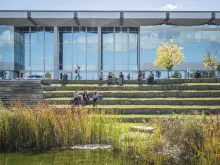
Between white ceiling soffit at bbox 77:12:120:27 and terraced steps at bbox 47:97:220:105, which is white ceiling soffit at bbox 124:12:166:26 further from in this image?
terraced steps at bbox 47:97:220:105

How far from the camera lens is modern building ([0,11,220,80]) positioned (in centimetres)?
4734

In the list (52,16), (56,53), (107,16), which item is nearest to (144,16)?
(107,16)

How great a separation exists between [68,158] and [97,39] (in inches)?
1749

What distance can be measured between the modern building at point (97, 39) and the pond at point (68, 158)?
3904 centimetres

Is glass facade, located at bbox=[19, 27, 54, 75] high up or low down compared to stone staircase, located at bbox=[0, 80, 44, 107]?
up

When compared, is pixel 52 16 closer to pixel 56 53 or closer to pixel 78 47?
pixel 56 53

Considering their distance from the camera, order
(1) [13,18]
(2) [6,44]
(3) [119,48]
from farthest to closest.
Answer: (3) [119,48]
(2) [6,44]
(1) [13,18]

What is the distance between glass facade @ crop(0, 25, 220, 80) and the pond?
41.2 metres

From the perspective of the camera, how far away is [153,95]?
22188mm

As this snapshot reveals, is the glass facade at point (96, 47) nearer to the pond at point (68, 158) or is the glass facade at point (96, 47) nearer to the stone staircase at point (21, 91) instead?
the stone staircase at point (21, 91)

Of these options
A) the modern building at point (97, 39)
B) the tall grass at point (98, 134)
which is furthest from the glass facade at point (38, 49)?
the tall grass at point (98, 134)

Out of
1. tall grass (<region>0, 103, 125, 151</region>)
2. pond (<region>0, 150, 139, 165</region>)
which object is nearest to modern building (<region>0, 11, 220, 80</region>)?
→ tall grass (<region>0, 103, 125, 151</region>)

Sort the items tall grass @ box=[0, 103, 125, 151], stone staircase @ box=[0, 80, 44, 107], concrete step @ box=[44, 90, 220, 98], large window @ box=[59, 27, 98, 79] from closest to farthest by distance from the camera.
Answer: tall grass @ box=[0, 103, 125, 151] < stone staircase @ box=[0, 80, 44, 107] < concrete step @ box=[44, 90, 220, 98] < large window @ box=[59, 27, 98, 79]

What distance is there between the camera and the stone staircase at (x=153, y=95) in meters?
19.0
